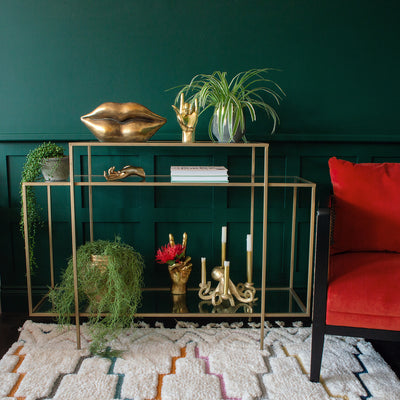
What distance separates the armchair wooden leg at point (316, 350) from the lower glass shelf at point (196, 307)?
15.7 inches

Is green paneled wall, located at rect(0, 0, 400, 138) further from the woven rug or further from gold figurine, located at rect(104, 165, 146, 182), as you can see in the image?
the woven rug

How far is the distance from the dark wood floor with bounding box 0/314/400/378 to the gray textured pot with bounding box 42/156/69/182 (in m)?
0.73

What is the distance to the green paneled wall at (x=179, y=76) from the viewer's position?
2104mm

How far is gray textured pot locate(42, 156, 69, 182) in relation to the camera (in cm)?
190

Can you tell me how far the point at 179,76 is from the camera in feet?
7.05

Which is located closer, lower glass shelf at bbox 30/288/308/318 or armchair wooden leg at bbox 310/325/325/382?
armchair wooden leg at bbox 310/325/325/382

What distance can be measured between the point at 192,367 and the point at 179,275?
575 mm

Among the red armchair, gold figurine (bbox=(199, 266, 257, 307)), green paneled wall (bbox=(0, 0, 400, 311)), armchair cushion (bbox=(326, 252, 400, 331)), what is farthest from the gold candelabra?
armchair cushion (bbox=(326, 252, 400, 331))

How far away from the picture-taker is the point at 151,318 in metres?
2.07

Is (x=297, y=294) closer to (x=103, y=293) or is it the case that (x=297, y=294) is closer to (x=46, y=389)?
(x=103, y=293)

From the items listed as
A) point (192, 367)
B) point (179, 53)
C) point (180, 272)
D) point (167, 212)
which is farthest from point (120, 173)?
point (192, 367)

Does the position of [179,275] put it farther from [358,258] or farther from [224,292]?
[358,258]

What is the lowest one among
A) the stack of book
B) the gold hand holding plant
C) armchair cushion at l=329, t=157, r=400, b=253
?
the gold hand holding plant

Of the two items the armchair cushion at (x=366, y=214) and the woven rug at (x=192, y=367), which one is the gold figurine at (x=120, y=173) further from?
the armchair cushion at (x=366, y=214)
